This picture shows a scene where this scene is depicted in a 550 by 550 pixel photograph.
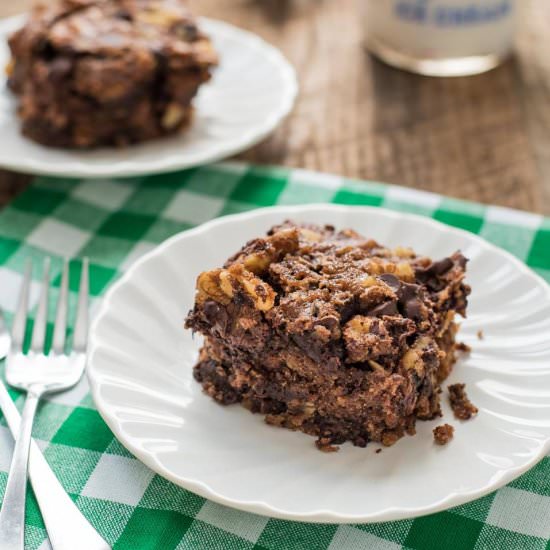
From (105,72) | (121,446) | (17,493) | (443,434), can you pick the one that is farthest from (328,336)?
(105,72)

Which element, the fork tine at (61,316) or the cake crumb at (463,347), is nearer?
the cake crumb at (463,347)

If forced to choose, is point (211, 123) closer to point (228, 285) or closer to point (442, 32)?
point (442, 32)

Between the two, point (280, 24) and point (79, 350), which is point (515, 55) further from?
point (79, 350)

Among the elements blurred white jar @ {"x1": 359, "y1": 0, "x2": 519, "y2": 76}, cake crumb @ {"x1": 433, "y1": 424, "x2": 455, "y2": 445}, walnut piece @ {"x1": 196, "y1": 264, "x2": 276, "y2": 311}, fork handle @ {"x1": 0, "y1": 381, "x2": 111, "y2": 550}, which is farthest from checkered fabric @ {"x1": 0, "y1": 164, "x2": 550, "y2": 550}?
blurred white jar @ {"x1": 359, "y1": 0, "x2": 519, "y2": 76}

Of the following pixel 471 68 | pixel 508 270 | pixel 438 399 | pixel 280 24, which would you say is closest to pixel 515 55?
pixel 471 68

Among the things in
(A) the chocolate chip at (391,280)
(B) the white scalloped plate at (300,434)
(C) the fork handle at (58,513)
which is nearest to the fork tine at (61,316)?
(B) the white scalloped plate at (300,434)

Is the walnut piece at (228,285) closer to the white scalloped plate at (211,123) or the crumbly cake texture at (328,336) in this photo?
the crumbly cake texture at (328,336)

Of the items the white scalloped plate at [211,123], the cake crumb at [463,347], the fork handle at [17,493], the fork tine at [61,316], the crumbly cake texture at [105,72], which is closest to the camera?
the fork handle at [17,493]
